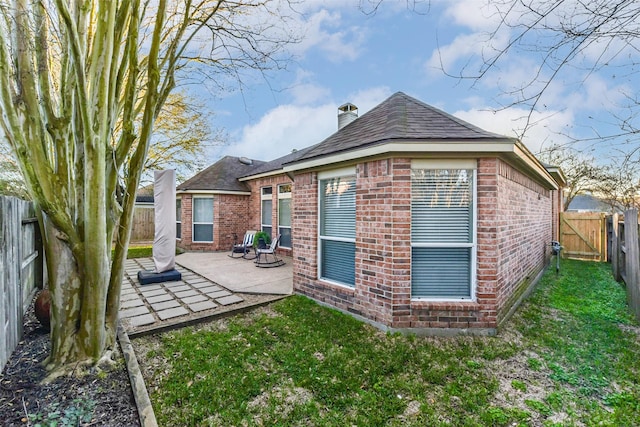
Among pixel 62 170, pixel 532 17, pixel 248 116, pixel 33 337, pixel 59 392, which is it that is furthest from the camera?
pixel 248 116

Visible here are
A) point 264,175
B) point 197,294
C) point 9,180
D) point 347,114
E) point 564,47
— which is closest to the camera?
point 564,47

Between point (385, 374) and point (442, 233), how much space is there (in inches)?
83.0

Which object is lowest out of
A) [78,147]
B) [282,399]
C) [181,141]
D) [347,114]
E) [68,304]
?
[282,399]

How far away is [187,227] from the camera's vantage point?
1202cm

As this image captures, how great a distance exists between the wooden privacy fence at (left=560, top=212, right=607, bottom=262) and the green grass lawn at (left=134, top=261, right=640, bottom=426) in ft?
27.7

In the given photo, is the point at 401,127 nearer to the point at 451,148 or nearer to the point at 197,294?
the point at 451,148

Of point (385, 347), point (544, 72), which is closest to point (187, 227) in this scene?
point (385, 347)

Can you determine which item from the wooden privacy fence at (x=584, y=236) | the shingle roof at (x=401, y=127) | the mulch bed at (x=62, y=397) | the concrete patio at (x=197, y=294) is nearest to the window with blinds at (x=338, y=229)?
the shingle roof at (x=401, y=127)

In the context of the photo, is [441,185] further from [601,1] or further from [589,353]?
[589,353]

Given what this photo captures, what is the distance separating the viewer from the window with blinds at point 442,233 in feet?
13.6

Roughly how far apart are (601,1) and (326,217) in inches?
161

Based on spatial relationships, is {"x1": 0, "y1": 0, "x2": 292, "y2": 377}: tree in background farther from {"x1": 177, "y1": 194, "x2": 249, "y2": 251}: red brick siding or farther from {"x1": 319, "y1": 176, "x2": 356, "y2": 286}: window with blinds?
{"x1": 177, "y1": 194, "x2": 249, "y2": 251}: red brick siding

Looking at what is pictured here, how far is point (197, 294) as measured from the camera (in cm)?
570

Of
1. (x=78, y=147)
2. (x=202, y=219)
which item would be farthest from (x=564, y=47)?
(x=202, y=219)
